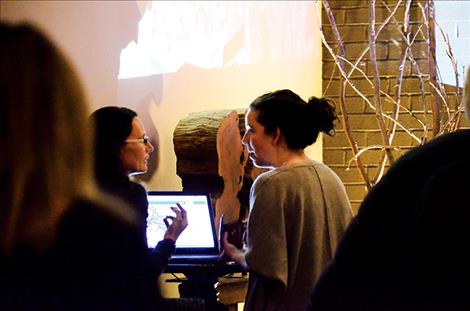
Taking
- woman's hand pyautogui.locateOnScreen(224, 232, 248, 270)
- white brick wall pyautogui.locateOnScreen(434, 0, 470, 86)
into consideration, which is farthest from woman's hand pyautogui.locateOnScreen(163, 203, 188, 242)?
white brick wall pyautogui.locateOnScreen(434, 0, 470, 86)

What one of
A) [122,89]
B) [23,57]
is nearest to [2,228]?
[23,57]

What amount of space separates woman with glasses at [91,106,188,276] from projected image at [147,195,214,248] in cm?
41

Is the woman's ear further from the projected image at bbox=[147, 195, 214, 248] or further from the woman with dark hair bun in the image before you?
the projected image at bbox=[147, 195, 214, 248]

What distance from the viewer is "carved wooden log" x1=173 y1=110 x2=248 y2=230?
11.8 ft

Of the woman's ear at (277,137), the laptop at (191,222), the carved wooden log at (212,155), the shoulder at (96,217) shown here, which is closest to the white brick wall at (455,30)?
the carved wooden log at (212,155)

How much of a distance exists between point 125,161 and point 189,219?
593 mm

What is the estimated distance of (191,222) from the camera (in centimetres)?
344

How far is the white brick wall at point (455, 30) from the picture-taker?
3906mm

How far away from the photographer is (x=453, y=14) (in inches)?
155

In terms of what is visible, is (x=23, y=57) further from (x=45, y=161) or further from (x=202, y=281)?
(x=202, y=281)

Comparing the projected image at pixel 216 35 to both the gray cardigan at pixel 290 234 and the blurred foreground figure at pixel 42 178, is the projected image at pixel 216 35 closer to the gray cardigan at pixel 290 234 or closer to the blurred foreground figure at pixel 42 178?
the gray cardigan at pixel 290 234

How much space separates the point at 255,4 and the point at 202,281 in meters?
1.42

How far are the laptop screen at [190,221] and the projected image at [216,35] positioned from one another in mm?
875

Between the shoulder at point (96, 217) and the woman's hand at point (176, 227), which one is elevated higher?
the shoulder at point (96, 217)
